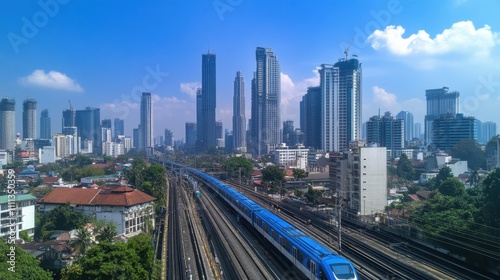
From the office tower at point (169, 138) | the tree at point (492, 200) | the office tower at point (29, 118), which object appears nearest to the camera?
the tree at point (492, 200)

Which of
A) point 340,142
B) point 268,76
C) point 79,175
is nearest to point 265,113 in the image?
point 268,76

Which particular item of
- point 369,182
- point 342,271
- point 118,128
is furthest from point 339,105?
point 118,128

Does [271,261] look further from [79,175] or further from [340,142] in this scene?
[340,142]

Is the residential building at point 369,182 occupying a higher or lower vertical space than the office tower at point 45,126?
lower

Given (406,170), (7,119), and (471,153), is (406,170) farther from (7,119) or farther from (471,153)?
(7,119)

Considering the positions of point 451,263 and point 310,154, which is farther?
point 310,154

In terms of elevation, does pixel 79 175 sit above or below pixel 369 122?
below

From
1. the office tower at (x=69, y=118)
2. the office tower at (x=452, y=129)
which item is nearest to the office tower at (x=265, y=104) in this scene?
the office tower at (x=452, y=129)

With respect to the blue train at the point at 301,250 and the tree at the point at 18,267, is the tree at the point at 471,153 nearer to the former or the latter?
the blue train at the point at 301,250
